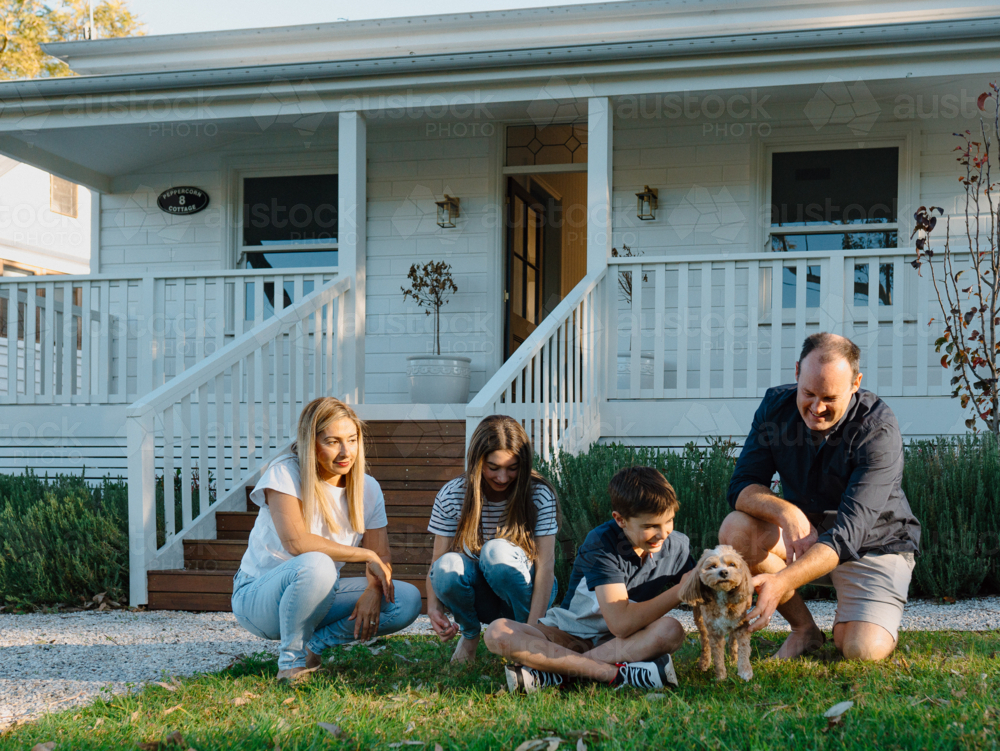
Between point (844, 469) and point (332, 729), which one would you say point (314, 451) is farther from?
point (844, 469)

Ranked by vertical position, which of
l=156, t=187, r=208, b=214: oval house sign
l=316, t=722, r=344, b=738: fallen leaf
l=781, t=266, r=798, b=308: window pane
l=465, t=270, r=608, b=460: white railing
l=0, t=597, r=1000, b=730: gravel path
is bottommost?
l=0, t=597, r=1000, b=730: gravel path

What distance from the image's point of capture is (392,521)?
5715 mm

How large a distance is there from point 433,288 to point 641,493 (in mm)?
5800

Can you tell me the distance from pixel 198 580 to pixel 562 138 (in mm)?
5960

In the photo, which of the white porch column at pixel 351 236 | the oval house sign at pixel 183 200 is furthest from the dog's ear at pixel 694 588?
the oval house sign at pixel 183 200

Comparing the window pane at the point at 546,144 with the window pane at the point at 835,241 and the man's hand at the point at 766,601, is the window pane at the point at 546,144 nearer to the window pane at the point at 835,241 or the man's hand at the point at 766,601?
the window pane at the point at 835,241

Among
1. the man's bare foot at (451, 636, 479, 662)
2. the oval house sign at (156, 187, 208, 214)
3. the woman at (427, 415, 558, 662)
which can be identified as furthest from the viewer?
the oval house sign at (156, 187, 208, 214)

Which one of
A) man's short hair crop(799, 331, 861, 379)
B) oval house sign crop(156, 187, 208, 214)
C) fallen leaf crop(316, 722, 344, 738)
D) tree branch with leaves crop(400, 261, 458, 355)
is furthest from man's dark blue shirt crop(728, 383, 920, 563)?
oval house sign crop(156, 187, 208, 214)

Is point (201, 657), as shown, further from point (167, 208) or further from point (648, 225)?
point (167, 208)

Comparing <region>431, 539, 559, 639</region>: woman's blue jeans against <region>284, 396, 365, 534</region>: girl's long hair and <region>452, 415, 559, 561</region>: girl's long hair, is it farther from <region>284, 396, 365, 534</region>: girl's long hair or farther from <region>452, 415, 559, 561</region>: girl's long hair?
<region>284, 396, 365, 534</region>: girl's long hair

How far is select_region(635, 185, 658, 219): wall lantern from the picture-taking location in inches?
329

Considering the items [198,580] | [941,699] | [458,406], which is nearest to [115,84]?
[458,406]

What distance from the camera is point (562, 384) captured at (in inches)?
243

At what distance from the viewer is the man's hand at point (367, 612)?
343 cm
